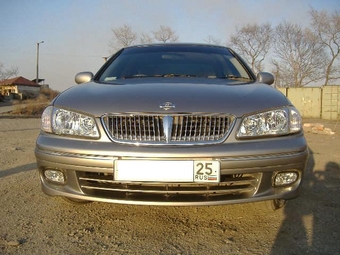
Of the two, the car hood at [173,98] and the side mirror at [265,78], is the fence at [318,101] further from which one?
the car hood at [173,98]

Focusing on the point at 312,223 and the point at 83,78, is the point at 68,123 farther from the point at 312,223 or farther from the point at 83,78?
the point at 312,223

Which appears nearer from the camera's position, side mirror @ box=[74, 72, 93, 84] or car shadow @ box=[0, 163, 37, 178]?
side mirror @ box=[74, 72, 93, 84]

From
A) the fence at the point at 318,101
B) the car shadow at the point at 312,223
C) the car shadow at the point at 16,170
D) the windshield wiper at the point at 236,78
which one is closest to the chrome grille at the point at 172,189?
the car shadow at the point at 312,223

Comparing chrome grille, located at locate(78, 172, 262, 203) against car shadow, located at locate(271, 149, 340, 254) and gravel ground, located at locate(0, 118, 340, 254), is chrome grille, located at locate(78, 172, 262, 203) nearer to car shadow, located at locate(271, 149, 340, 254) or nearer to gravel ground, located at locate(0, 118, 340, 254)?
gravel ground, located at locate(0, 118, 340, 254)

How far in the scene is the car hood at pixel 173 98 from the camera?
7.34 ft

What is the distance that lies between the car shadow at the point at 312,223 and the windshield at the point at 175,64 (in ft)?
4.22

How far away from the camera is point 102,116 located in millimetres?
2240

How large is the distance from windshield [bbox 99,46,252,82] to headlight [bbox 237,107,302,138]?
915mm

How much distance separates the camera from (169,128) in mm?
2150

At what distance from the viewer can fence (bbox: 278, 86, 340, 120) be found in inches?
749

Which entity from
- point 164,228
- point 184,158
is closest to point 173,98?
point 184,158

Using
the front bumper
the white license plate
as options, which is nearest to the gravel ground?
the front bumper

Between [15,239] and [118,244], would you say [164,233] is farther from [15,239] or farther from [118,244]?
[15,239]

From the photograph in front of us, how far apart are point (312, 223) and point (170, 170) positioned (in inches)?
49.2
